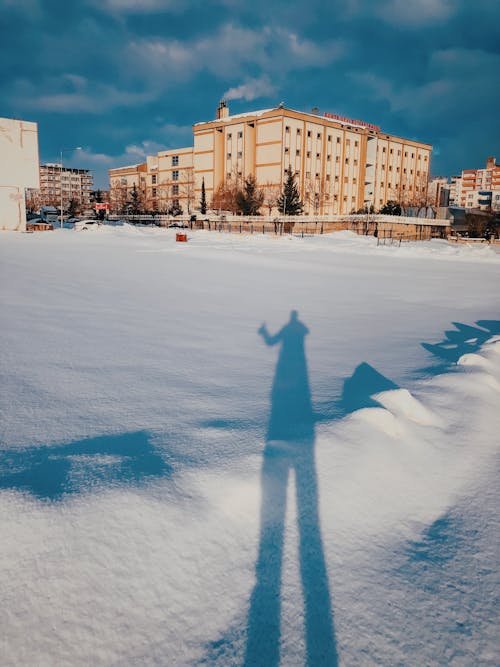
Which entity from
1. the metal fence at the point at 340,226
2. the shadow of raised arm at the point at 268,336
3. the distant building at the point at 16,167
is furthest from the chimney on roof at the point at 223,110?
the shadow of raised arm at the point at 268,336

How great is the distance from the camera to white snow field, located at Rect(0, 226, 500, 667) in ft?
5.76

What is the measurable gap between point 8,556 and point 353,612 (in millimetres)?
1573

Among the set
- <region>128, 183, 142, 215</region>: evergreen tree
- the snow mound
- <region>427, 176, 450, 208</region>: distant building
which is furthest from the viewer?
<region>128, 183, 142, 215</region>: evergreen tree

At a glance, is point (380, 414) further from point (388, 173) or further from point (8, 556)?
point (388, 173)

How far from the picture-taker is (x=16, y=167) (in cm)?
3253

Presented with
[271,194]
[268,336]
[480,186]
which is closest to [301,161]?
[271,194]

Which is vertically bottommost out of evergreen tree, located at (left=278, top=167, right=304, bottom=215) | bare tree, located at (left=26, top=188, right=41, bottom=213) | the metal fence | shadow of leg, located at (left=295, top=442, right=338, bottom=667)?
shadow of leg, located at (left=295, top=442, right=338, bottom=667)

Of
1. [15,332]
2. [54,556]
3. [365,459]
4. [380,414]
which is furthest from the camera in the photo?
[15,332]

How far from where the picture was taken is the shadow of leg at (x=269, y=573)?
1.71 metres

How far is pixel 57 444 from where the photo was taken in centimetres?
309

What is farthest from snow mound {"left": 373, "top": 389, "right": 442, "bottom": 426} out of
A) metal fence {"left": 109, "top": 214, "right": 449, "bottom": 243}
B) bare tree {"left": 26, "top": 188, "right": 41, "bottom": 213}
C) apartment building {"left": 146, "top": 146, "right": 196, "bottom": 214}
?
bare tree {"left": 26, "top": 188, "right": 41, "bottom": 213}

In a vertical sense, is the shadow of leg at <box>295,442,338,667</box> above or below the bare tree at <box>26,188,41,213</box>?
below

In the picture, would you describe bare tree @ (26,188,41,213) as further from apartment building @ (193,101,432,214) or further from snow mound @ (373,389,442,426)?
snow mound @ (373,389,442,426)

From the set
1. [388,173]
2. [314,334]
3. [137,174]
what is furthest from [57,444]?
[137,174]
